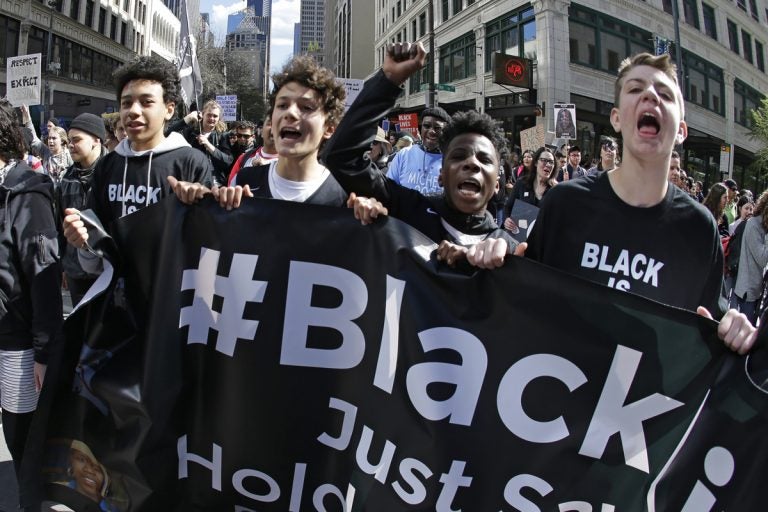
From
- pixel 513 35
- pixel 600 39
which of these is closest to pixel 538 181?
pixel 513 35

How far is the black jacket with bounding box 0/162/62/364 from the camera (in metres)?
2.78

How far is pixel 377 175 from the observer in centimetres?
260

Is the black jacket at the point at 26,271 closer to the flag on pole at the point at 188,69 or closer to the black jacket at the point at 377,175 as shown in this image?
the black jacket at the point at 377,175

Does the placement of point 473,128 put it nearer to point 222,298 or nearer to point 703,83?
point 222,298

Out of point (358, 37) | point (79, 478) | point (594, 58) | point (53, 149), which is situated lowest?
point (79, 478)

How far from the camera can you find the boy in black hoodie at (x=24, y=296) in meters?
2.78

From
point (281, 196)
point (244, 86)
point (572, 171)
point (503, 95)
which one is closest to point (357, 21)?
point (244, 86)

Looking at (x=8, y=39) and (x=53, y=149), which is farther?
(x=8, y=39)

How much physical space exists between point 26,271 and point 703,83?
41617mm

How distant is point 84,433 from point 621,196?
7.54ft

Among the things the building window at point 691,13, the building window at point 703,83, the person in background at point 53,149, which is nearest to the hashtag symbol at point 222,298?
the person in background at point 53,149

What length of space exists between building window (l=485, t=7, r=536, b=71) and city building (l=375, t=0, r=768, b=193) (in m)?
0.05

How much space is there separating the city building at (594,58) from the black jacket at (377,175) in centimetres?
1854

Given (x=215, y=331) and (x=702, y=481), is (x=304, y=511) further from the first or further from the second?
(x=702, y=481)
